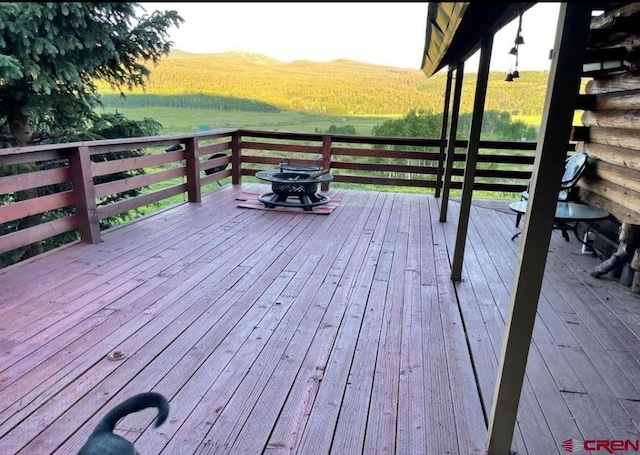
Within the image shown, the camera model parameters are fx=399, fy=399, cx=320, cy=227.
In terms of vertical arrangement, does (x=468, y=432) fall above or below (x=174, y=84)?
below

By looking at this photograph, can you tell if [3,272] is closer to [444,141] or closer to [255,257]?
[255,257]

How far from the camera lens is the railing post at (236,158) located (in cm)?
643

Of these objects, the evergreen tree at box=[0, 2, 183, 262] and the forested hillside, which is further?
the forested hillside

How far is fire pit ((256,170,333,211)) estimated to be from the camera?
5051mm

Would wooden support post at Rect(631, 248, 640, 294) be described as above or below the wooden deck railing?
below

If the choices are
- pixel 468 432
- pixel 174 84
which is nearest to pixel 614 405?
pixel 468 432

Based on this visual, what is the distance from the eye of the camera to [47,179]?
3.26m

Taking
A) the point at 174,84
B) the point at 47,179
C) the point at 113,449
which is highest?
the point at 174,84

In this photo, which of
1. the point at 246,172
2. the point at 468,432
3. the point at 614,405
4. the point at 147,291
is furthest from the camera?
the point at 246,172

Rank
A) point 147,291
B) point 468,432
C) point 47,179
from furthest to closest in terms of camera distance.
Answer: point 47,179 → point 147,291 → point 468,432

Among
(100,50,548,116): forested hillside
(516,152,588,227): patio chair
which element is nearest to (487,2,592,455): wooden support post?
(516,152,588,227): patio chair

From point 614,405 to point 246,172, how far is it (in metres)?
5.90

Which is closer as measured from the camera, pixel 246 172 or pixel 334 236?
pixel 334 236

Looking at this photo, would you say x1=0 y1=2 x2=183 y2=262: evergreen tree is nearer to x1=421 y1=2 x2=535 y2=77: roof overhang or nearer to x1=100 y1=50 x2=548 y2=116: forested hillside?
x1=421 y1=2 x2=535 y2=77: roof overhang
